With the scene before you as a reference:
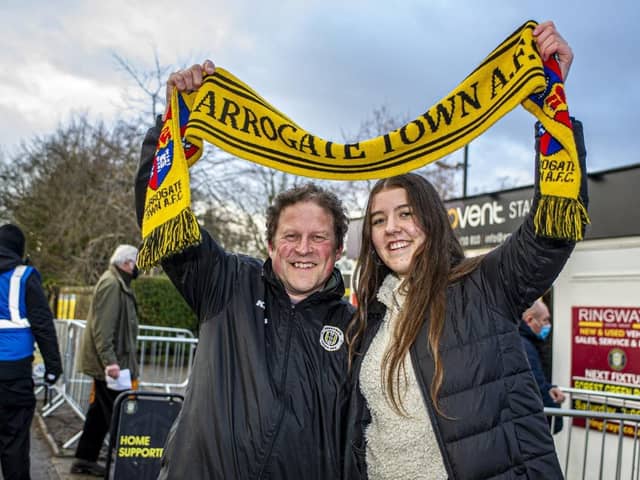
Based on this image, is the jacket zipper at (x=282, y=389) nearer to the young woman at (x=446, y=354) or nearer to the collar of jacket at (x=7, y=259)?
the young woman at (x=446, y=354)

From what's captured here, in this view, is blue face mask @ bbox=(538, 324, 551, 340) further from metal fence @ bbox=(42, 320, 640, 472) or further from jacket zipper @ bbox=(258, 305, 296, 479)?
jacket zipper @ bbox=(258, 305, 296, 479)

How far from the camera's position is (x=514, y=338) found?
2057mm

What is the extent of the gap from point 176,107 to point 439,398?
1.52 metres

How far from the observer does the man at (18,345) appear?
15.1ft

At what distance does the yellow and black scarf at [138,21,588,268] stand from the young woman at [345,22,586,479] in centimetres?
8

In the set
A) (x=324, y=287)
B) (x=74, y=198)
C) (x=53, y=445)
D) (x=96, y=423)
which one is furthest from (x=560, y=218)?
(x=74, y=198)

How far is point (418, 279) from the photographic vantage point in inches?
87.7

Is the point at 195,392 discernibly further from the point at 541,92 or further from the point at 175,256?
the point at 541,92

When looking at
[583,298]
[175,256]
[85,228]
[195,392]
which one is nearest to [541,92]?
[175,256]

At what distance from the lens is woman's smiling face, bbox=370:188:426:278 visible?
2328mm

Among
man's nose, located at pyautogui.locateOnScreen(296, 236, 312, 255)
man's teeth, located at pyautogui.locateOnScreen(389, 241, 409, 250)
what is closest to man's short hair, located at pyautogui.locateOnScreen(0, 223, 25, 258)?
man's nose, located at pyautogui.locateOnScreen(296, 236, 312, 255)

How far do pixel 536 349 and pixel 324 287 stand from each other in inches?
137

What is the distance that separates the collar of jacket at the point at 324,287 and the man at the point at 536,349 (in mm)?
2684

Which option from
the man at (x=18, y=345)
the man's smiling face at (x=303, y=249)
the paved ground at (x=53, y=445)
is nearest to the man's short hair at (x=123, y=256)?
the man at (x=18, y=345)
